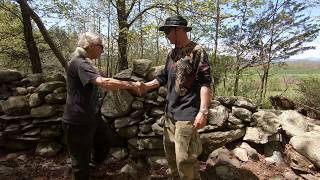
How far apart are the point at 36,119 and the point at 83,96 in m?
→ 2.41

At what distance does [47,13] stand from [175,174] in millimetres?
8253

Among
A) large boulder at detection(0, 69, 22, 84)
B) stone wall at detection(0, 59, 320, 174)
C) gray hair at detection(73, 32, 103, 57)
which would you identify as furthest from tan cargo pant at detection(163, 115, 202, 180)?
large boulder at detection(0, 69, 22, 84)

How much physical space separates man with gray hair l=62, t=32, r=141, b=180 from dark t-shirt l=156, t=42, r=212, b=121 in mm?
599

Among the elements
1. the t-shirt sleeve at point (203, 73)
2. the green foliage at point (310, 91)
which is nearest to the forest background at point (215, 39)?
the green foliage at point (310, 91)

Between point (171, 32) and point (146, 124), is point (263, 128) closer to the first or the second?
point (146, 124)

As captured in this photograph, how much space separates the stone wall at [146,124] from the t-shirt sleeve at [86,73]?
1802 mm

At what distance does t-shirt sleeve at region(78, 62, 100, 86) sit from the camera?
3549 millimetres

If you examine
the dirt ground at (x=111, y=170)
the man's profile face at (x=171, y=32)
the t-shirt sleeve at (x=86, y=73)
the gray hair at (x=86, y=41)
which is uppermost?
the man's profile face at (x=171, y=32)

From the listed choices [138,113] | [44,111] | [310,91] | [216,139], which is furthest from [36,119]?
[310,91]

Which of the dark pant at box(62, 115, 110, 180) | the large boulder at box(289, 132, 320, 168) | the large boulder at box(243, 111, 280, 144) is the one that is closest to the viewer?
the dark pant at box(62, 115, 110, 180)

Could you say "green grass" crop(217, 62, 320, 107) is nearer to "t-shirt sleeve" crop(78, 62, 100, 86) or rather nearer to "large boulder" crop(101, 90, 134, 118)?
"large boulder" crop(101, 90, 134, 118)

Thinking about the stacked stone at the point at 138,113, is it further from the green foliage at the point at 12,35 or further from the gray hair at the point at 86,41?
the green foliage at the point at 12,35

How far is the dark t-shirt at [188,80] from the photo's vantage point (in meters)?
3.61

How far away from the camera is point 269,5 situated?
11758mm
